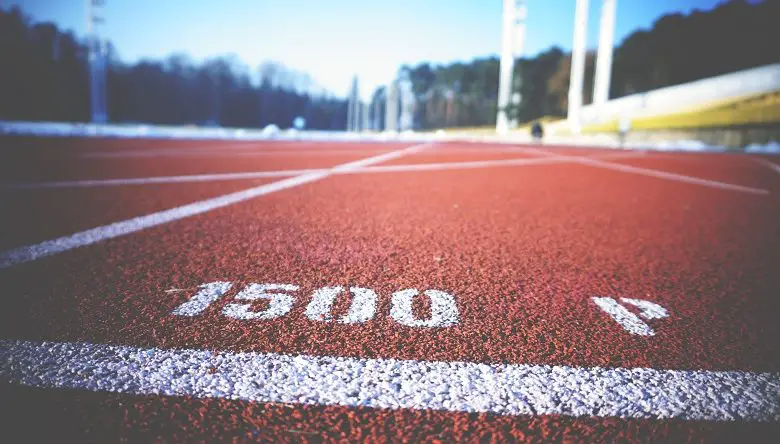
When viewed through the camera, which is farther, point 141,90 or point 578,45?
point 141,90

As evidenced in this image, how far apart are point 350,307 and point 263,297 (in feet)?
0.98

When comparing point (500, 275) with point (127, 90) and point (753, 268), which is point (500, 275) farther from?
point (127, 90)

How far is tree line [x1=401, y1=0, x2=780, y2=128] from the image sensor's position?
4356 centimetres

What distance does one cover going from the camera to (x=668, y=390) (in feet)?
3.27

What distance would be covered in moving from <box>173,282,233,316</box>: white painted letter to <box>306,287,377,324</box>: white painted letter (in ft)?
1.03

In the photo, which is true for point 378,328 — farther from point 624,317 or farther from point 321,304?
point 624,317

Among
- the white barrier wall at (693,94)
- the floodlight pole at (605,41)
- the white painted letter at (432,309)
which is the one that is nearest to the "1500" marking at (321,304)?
the white painted letter at (432,309)

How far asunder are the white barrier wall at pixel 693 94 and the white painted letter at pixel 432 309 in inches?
1417

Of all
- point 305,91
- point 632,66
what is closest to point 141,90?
point 305,91

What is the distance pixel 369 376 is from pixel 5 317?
107cm

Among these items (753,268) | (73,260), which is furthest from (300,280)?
(753,268)

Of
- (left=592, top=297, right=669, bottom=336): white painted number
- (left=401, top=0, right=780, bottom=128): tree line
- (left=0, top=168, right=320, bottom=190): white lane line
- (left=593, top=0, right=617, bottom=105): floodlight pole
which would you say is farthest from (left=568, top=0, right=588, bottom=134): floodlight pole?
(left=592, top=297, right=669, bottom=336): white painted number

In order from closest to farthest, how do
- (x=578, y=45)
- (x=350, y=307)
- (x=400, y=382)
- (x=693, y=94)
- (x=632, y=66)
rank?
(x=400, y=382) → (x=350, y=307) → (x=693, y=94) → (x=578, y=45) → (x=632, y=66)

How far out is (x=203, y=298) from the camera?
4.80 feet
